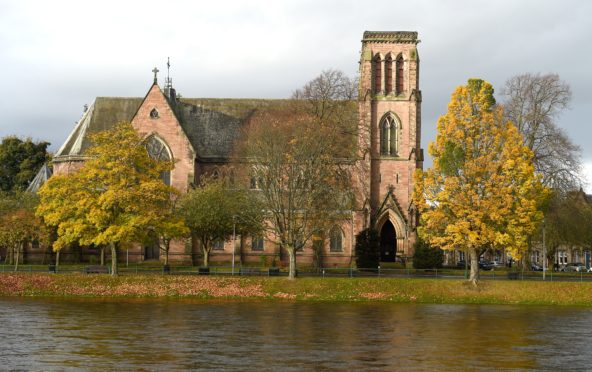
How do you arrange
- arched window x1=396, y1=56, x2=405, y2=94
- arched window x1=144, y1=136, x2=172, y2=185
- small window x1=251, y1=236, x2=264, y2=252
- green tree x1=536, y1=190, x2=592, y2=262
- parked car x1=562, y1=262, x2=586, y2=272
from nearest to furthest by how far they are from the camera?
green tree x1=536, y1=190, x2=592, y2=262 → small window x1=251, y1=236, x2=264, y2=252 → arched window x1=144, y1=136, x2=172, y2=185 → arched window x1=396, y1=56, x2=405, y2=94 → parked car x1=562, y1=262, x2=586, y2=272

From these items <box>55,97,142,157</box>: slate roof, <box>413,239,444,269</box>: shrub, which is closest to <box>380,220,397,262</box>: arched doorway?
<box>413,239,444,269</box>: shrub

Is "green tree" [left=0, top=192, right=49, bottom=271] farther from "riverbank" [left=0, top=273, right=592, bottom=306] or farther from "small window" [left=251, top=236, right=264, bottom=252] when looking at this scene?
"small window" [left=251, top=236, right=264, bottom=252]

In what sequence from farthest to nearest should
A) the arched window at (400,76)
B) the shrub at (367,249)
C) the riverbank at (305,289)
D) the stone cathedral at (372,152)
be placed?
the arched window at (400,76)
the stone cathedral at (372,152)
the shrub at (367,249)
the riverbank at (305,289)

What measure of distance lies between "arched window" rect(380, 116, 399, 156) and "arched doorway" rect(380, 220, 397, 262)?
7.91 meters

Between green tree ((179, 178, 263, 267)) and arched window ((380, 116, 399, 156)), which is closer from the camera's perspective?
green tree ((179, 178, 263, 267))

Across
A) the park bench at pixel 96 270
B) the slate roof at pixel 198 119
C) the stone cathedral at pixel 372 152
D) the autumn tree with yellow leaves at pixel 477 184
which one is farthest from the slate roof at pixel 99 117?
the autumn tree with yellow leaves at pixel 477 184

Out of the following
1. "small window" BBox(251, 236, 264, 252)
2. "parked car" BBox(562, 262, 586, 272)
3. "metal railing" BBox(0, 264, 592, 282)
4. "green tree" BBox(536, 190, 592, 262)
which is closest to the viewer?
"metal railing" BBox(0, 264, 592, 282)

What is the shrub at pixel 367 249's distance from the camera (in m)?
69.7

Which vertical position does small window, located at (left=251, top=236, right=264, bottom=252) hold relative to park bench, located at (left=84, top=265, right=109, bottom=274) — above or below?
above

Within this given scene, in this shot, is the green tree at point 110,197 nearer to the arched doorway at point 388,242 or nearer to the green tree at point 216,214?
the green tree at point 216,214

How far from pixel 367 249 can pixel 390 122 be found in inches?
611

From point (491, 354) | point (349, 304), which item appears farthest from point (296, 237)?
point (491, 354)

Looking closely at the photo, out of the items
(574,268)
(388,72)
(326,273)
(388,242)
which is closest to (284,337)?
(326,273)

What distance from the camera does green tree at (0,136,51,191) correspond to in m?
96.1
